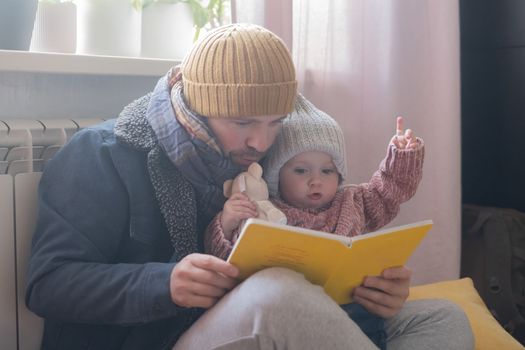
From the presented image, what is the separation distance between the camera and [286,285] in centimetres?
→ 106

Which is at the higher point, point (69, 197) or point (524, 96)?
point (524, 96)

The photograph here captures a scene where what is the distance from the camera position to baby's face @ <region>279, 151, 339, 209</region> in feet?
4.62

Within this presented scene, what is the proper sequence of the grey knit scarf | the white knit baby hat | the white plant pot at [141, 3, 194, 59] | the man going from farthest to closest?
the white plant pot at [141, 3, 194, 59], the white knit baby hat, the grey knit scarf, the man

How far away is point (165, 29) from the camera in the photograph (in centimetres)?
168

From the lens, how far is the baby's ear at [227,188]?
52.7 inches

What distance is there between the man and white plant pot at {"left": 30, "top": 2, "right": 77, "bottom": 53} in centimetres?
27

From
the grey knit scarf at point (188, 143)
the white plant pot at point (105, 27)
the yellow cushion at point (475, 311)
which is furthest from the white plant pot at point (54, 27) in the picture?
the yellow cushion at point (475, 311)

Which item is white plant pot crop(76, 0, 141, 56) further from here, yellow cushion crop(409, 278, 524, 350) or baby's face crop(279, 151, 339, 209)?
yellow cushion crop(409, 278, 524, 350)

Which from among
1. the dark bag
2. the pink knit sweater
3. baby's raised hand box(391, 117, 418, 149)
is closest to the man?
the pink knit sweater

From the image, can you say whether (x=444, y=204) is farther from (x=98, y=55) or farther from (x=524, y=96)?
(x=98, y=55)

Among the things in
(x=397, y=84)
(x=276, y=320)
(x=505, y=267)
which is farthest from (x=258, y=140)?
A: (x=505, y=267)

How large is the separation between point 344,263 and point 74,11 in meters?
0.77

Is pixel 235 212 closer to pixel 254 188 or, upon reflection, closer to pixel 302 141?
pixel 254 188

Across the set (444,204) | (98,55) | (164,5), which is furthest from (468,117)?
(98,55)
